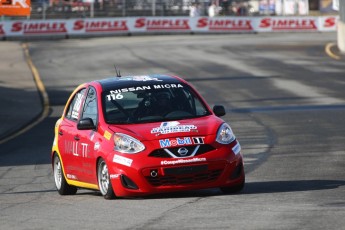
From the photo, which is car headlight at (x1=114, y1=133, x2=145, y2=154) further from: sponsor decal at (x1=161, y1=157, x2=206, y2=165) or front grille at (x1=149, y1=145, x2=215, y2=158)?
sponsor decal at (x1=161, y1=157, x2=206, y2=165)

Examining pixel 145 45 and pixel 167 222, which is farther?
pixel 145 45

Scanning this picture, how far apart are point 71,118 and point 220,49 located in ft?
119

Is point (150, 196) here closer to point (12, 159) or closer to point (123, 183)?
point (123, 183)

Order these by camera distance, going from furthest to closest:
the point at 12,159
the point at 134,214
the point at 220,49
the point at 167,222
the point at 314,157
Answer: the point at 220,49 → the point at 12,159 → the point at 314,157 → the point at 134,214 → the point at 167,222

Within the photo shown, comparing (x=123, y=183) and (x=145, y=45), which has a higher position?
(x=123, y=183)

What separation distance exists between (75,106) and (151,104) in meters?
1.34

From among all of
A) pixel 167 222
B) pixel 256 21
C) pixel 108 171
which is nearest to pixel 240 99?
pixel 108 171

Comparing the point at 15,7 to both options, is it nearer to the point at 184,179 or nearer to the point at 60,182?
the point at 60,182

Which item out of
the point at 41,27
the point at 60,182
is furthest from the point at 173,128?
the point at 41,27

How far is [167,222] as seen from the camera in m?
10.1

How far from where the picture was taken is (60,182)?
14.3m

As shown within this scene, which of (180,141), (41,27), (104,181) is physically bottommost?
(41,27)

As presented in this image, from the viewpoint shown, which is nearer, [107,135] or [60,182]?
[107,135]

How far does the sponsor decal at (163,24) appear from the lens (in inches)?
2447
